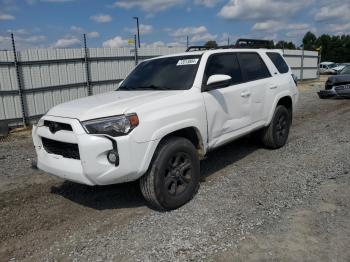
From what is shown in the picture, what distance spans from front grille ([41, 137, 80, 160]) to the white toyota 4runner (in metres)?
0.01

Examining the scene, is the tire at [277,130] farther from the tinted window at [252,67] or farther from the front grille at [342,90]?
the front grille at [342,90]

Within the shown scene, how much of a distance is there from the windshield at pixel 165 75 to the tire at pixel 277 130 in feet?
7.24

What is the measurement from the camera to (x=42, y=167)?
3.98 m

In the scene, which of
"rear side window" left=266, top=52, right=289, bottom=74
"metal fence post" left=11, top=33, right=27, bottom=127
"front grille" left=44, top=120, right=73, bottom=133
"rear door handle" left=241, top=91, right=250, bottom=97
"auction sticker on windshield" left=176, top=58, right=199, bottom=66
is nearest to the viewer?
"front grille" left=44, top=120, right=73, bottom=133

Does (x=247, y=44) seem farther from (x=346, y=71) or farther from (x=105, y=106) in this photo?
(x=346, y=71)

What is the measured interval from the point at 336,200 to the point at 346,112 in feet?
25.6

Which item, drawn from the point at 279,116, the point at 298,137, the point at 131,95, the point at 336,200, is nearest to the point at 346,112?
the point at 298,137

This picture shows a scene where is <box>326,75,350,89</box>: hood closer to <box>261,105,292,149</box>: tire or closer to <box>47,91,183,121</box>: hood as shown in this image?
<box>261,105,292,149</box>: tire

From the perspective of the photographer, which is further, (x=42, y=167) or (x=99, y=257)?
(x=42, y=167)

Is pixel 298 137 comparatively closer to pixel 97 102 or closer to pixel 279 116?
pixel 279 116

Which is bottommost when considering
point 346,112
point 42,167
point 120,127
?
point 346,112

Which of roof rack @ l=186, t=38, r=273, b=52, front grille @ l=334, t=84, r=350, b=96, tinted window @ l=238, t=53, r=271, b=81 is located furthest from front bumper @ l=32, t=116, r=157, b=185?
front grille @ l=334, t=84, r=350, b=96

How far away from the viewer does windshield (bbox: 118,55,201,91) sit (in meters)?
4.43

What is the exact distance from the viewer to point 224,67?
16.3ft
